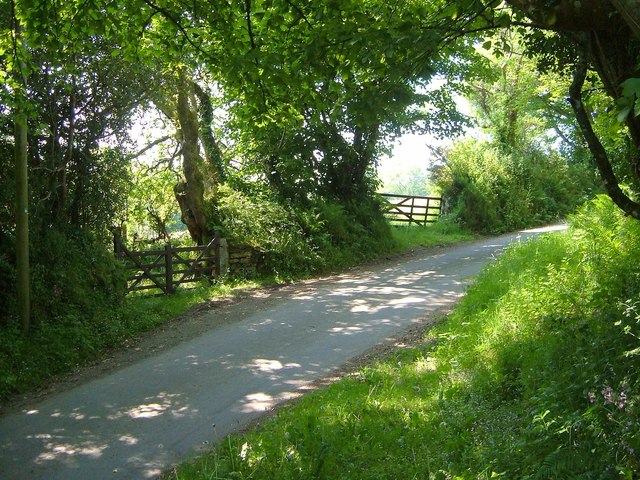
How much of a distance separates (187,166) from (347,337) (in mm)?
9239

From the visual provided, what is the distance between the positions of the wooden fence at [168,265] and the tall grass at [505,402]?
8302mm

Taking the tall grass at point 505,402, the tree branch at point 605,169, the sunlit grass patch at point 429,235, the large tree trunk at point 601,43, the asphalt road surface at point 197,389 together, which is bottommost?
the asphalt road surface at point 197,389

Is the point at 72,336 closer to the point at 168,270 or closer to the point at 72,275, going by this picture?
the point at 72,275

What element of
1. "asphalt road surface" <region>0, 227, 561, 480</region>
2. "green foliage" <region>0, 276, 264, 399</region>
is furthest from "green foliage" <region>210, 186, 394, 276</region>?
"green foliage" <region>0, 276, 264, 399</region>

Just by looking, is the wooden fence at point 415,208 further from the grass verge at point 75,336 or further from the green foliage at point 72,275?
the green foliage at point 72,275

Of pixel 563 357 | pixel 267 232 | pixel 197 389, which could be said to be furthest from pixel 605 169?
pixel 267 232

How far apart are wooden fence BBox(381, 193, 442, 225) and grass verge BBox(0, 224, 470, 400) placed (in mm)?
15942

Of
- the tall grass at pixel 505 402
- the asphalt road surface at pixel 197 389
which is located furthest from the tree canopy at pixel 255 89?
the asphalt road surface at pixel 197 389

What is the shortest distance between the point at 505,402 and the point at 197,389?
437 centimetres

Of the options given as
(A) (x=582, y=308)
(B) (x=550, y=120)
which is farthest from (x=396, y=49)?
(B) (x=550, y=120)

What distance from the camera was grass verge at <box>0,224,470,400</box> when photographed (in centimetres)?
914

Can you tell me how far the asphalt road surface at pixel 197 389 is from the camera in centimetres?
621

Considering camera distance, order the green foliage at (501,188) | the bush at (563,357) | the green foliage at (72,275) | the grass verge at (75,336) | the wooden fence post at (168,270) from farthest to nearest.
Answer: the green foliage at (501,188), the wooden fence post at (168,270), the green foliage at (72,275), the grass verge at (75,336), the bush at (563,357)

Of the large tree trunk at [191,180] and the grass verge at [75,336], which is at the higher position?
the large tree trunk at [191,180]
